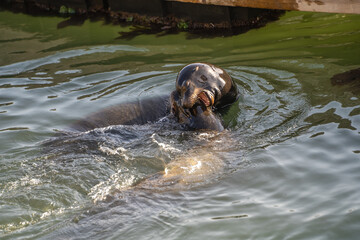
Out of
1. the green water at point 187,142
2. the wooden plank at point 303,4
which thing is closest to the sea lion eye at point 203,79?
the green water at point 187,142

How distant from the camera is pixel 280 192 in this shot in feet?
17.0

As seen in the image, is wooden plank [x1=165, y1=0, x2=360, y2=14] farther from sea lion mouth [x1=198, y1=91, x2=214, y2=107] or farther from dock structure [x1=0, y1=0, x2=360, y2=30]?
sea lion mouth [x1=198, y1=91, x2=214, y2=107]

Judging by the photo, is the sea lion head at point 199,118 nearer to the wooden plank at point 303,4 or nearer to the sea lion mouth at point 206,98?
the sea lion mouth at point 206,98

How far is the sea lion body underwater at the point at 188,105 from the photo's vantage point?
6734 millimetres

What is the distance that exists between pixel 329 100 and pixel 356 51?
1.95 metres

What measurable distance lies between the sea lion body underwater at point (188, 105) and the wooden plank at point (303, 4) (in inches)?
93.3

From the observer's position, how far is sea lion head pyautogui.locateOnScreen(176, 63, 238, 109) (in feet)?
22.2

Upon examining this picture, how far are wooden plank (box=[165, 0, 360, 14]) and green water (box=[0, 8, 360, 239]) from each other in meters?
0.59

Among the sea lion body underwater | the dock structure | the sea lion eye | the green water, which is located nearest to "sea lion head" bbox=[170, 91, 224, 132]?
the sea lion body underwater

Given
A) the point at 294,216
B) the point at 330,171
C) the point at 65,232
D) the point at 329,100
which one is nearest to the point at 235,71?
the point at 329,100

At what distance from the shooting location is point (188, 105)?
6680 millimetres

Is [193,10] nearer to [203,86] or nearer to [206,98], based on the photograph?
[203,86]

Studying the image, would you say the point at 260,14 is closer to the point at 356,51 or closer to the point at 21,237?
the point at 356,51

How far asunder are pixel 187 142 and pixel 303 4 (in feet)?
13.0
